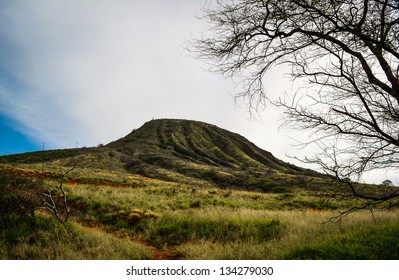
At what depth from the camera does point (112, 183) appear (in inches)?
1134

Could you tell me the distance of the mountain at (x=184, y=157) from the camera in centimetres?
4659

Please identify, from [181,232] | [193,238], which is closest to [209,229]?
[193,238]

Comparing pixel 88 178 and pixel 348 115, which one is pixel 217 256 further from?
pixel 88 178

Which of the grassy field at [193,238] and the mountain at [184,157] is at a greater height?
the mountain at [184,157]

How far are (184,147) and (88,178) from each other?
58.8 m

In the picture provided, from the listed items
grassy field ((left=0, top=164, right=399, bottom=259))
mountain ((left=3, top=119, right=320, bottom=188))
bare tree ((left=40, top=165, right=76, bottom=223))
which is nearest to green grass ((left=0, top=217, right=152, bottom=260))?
grassy field ((left=0, top=164, right=399, bottom=259))

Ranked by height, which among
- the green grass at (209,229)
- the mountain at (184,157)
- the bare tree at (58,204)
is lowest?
the green grass at (209,229)

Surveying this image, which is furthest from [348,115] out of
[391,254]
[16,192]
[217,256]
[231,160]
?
[231,160]

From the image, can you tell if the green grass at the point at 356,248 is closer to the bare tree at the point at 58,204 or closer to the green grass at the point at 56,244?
the green grass at the point at 56,244

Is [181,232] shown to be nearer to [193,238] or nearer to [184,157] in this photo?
[193,238]

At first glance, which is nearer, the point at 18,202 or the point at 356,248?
the point at 356,248

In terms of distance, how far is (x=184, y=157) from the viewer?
245 ft

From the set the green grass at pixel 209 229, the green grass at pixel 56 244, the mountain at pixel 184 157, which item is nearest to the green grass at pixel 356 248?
the green grass at pixel 209 229

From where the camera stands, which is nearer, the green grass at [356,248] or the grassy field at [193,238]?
the green grass at [356,248]
